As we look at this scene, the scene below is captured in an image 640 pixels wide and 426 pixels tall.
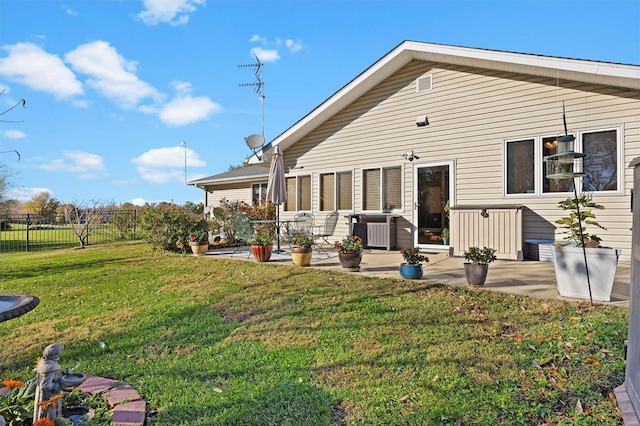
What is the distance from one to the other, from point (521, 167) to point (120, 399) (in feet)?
24.9

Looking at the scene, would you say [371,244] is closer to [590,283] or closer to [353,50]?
[590,283]

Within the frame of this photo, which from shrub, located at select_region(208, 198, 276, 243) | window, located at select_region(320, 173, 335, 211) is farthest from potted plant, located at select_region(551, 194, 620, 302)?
shrub, located at select_region(208, 198, 276, 243)

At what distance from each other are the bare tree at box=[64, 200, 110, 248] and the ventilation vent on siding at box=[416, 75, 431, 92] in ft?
37.6

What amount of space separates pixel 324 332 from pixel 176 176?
63.6ft

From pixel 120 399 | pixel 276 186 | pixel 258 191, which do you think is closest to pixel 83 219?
pixel 258 191

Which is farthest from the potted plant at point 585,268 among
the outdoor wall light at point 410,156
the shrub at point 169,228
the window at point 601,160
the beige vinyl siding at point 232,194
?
the beige vinyl siding at point 232,194

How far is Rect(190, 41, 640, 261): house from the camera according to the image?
20.4 feet

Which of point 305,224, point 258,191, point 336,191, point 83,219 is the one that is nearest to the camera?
point 305,224

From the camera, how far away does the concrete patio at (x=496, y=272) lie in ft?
14.1

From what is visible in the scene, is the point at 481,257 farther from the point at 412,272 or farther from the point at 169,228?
the point at 169,228

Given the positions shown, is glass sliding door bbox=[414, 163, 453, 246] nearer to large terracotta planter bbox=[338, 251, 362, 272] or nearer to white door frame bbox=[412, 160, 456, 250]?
white door frame bbox=[412, 160, 456, 250]

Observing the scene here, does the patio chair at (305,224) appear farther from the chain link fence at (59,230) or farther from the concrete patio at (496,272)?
the chain link fence at (59,230)

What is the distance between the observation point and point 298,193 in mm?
10648

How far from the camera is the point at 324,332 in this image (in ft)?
10.7
